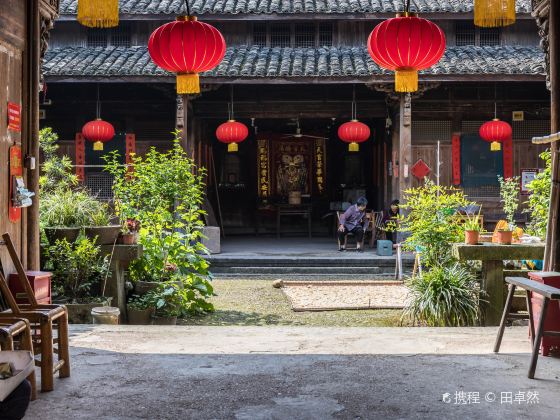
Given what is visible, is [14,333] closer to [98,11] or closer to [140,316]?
[98,11]

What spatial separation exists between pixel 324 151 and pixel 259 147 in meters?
1.48

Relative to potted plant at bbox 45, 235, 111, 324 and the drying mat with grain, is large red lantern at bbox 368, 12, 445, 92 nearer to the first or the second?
the drying mat with grain

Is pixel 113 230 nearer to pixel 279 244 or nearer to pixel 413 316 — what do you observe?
pixel 413 316

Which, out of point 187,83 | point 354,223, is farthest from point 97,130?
point 187,83

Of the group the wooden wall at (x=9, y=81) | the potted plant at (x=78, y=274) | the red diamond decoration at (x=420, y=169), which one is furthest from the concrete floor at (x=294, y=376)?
the red diamond decoration at (x=420, y=169)

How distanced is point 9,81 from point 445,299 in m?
4.33

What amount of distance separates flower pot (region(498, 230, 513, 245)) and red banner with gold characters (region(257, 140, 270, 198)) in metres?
10.1

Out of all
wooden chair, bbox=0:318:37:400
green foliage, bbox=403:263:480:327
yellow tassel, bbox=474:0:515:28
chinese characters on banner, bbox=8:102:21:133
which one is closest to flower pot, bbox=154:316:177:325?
green foliage, bbox=403:263:480:327

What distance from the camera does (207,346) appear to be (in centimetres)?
527

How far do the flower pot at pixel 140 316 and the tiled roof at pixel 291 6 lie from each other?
8786 millimetres

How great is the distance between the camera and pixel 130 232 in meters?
7.46

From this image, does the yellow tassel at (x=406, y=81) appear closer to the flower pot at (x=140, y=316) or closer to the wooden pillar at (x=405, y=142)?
the flower pot at (x=140, y=316)

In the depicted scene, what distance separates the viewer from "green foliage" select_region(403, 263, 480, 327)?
23.2 ft

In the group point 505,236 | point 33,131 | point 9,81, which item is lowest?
point 505,236
